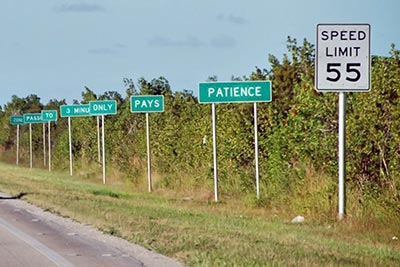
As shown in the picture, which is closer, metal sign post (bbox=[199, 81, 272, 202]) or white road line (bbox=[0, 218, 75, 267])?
white road line (bbox=[0, 218, 75, 267])

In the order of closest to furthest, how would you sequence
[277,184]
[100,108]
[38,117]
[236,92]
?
[277,184] < [236,92] < [100,108] < [38,117]

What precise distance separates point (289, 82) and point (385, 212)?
37.0ft

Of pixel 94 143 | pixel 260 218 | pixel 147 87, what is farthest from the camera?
pixel 94 143

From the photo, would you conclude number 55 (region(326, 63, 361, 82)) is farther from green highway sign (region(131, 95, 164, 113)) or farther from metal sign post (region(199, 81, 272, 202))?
green highway sign (region(131, 95, 164, 113))

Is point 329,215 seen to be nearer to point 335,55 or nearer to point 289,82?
point 335,55

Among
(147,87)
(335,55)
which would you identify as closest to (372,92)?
(335,55)

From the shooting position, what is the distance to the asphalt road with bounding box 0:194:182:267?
13562 millimetres

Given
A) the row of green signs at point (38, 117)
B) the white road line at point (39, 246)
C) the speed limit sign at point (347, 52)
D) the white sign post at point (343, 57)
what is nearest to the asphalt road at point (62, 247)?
the white road line at point (39, 246)

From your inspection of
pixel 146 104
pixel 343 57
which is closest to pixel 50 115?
pixel 146 104

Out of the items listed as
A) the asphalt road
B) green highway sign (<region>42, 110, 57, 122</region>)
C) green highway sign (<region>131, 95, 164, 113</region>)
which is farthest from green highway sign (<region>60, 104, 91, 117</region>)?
the asphalt road

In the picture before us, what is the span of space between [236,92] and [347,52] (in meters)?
8.21

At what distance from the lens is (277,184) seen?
24875mm

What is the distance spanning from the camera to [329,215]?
1942 cm

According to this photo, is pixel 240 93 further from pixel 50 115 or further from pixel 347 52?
pixel 50 115
